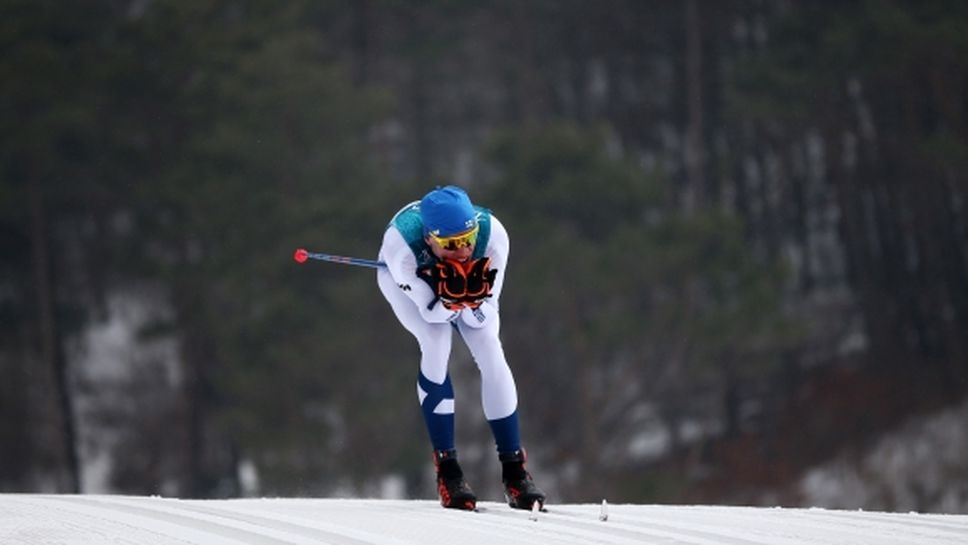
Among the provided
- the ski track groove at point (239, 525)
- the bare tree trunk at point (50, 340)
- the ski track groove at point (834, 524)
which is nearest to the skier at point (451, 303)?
the ski track groove at point (834, 524)

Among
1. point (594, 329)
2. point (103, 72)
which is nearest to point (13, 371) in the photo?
point (103, 72)

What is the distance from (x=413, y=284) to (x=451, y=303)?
0.21 meters

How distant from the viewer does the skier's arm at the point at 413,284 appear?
25.7ft

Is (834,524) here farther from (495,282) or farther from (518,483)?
(495,282)

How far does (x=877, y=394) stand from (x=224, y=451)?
1250cm

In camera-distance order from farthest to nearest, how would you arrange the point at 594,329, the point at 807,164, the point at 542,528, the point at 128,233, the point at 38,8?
the point at 807,164 < the point at 128,233 < the point at 38,8 < the point at 594,329 < the point at 542,528

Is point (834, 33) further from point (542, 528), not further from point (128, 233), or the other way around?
point (542, 528)

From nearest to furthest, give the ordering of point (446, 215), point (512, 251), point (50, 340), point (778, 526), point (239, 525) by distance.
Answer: point (239, 525), point (778, 526), point (446, 215), point (512, 251), point (50, 340)

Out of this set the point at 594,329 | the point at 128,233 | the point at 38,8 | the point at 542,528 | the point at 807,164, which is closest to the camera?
the point at 542,528

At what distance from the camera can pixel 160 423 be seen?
Result: 33875 millimetres

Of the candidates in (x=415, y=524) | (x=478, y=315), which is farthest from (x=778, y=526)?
(x=478, y=315)

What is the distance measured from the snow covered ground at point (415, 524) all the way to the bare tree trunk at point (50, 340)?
24.9m

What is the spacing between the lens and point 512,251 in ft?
101

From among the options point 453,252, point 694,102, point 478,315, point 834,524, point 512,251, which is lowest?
point 834,524
